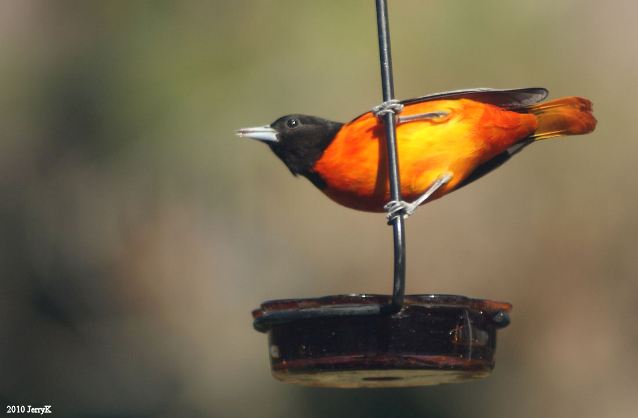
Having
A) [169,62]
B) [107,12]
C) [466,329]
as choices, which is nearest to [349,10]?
[169,62]

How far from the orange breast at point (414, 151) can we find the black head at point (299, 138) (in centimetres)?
5

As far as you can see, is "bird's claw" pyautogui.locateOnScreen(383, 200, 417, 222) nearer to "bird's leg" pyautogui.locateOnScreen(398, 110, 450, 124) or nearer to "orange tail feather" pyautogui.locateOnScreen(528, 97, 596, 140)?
"bird's leg" pyautogui.locateOnScreen(398, 110, 450, 124)

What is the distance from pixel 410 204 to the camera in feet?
12.7

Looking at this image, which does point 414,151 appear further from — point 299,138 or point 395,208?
point 395,208

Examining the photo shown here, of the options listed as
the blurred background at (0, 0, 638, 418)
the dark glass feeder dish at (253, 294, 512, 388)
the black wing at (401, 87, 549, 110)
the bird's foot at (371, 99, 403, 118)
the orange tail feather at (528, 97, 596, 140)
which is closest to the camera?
the dark glass feeder dish at (253, 294, 512, 388)

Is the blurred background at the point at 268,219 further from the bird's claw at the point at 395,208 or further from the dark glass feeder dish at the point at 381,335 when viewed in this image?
the dark glass feeder dish at the point at 381,335

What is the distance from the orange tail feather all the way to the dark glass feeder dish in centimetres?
129

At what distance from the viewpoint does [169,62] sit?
27.8 feet

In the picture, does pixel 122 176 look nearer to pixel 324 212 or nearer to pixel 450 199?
pixel 324 212

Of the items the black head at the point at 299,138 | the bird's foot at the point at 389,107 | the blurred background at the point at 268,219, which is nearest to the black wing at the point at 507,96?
the black head at the point at 299,138

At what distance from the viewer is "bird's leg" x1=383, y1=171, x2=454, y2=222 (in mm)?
3514

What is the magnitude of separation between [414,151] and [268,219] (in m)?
3.78

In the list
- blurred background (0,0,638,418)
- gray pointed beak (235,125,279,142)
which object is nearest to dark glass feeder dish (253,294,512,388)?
gray pointed beak (235,125,279,142)

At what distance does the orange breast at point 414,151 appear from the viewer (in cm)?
417
